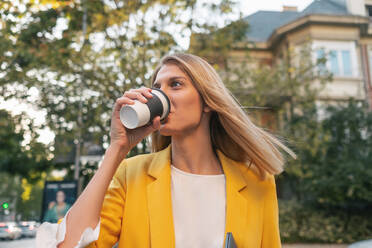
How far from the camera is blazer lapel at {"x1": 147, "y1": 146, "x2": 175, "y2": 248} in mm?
1652

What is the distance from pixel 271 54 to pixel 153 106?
14.6 meters

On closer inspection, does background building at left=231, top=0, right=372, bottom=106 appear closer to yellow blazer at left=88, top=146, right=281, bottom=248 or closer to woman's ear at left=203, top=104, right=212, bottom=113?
woman's ear at left=203, top=104, right=212, bottom=113

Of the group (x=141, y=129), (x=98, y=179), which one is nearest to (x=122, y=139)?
(x=141, y=129)

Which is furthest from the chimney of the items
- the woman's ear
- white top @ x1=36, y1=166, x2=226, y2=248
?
white top @ x1=36, y1=166, x2=226, y2=248

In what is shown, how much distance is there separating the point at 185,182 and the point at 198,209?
179mm

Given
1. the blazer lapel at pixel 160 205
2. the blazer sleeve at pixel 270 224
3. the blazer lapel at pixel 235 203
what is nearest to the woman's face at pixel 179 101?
the blazer lapel at pixel 160 205

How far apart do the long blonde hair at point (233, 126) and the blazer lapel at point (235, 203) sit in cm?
14

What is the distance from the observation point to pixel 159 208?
1733 millimetres

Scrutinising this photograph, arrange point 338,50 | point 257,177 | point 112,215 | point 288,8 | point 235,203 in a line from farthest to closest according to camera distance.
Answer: point 338,50 → point 288,8 → point 257,177 → point 235,203 → point 112,215

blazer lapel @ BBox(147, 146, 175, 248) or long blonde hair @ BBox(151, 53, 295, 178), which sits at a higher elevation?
→ long blonde hair @ BBox(151, 53, 295, 178)

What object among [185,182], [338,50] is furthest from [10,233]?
[338,50]

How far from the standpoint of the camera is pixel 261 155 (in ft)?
6.53

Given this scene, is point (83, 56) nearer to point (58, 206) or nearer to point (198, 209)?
point (58, 206)

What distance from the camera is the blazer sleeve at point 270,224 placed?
1862mm
